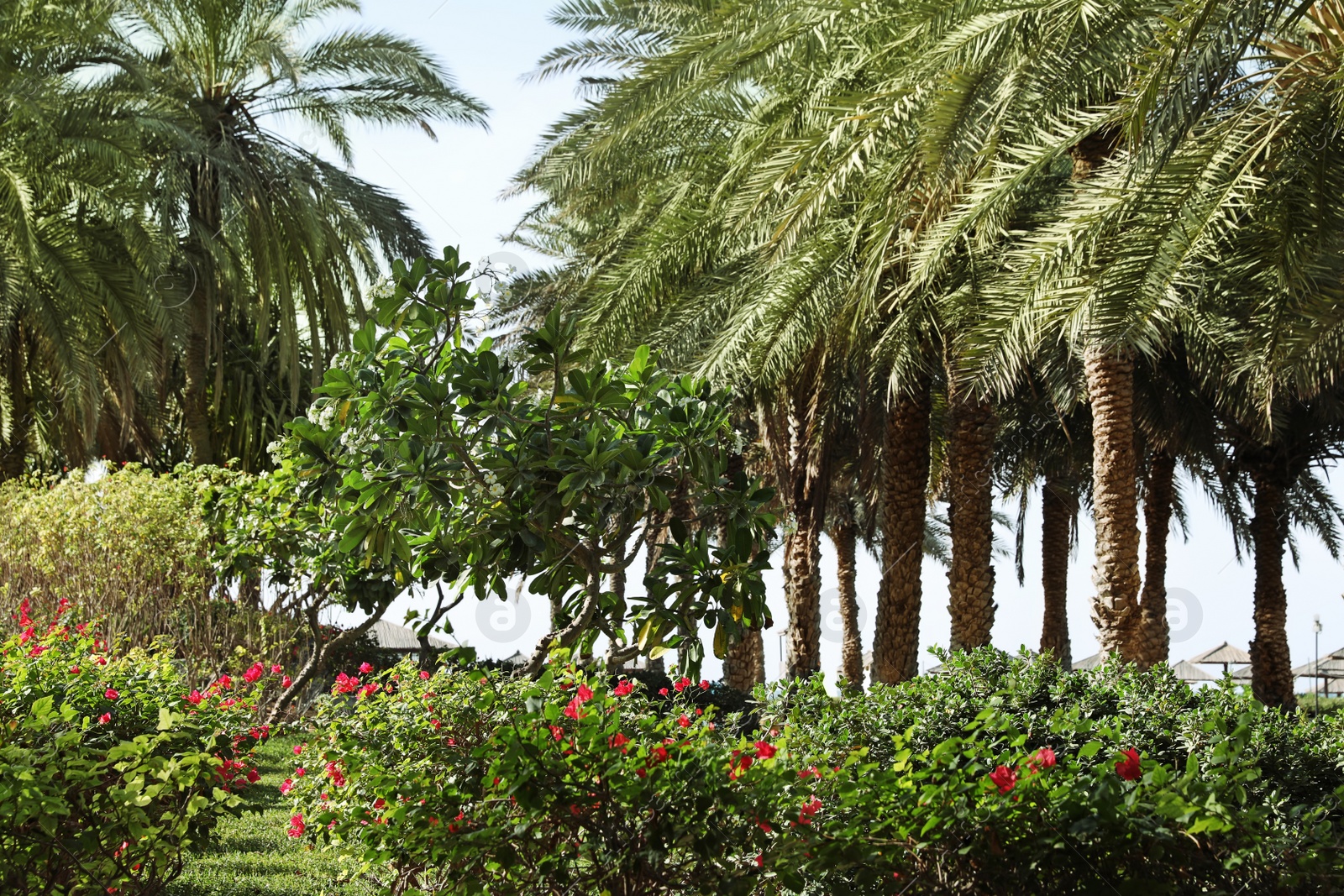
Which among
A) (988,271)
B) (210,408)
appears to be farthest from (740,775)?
(210,408)

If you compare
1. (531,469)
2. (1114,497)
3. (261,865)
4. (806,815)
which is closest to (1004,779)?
(806,815)

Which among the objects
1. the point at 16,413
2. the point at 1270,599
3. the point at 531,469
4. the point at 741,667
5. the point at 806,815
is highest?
the point at 16,413

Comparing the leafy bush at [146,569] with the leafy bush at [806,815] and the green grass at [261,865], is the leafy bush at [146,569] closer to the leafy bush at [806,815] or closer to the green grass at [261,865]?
the green grass at [261,865]

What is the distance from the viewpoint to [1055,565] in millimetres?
18875

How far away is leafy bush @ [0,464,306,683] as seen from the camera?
1094cm

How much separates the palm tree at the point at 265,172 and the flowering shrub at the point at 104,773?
9.31 m

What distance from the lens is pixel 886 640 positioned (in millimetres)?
13242

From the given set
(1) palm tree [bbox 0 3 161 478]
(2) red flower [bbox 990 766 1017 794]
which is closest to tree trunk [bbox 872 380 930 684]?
(1) palm tree [bbox 0 3 161 478]

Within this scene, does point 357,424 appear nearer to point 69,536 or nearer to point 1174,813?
point 1174,813

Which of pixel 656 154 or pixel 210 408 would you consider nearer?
pixel 656 154

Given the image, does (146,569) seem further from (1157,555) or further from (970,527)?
(1157,555)

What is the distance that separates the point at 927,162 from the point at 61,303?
408 inches

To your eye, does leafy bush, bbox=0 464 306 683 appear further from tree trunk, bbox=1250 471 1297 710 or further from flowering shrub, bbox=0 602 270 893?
tree trunk, bbox=1250 471 1297 710

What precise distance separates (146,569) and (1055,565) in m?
13.6
